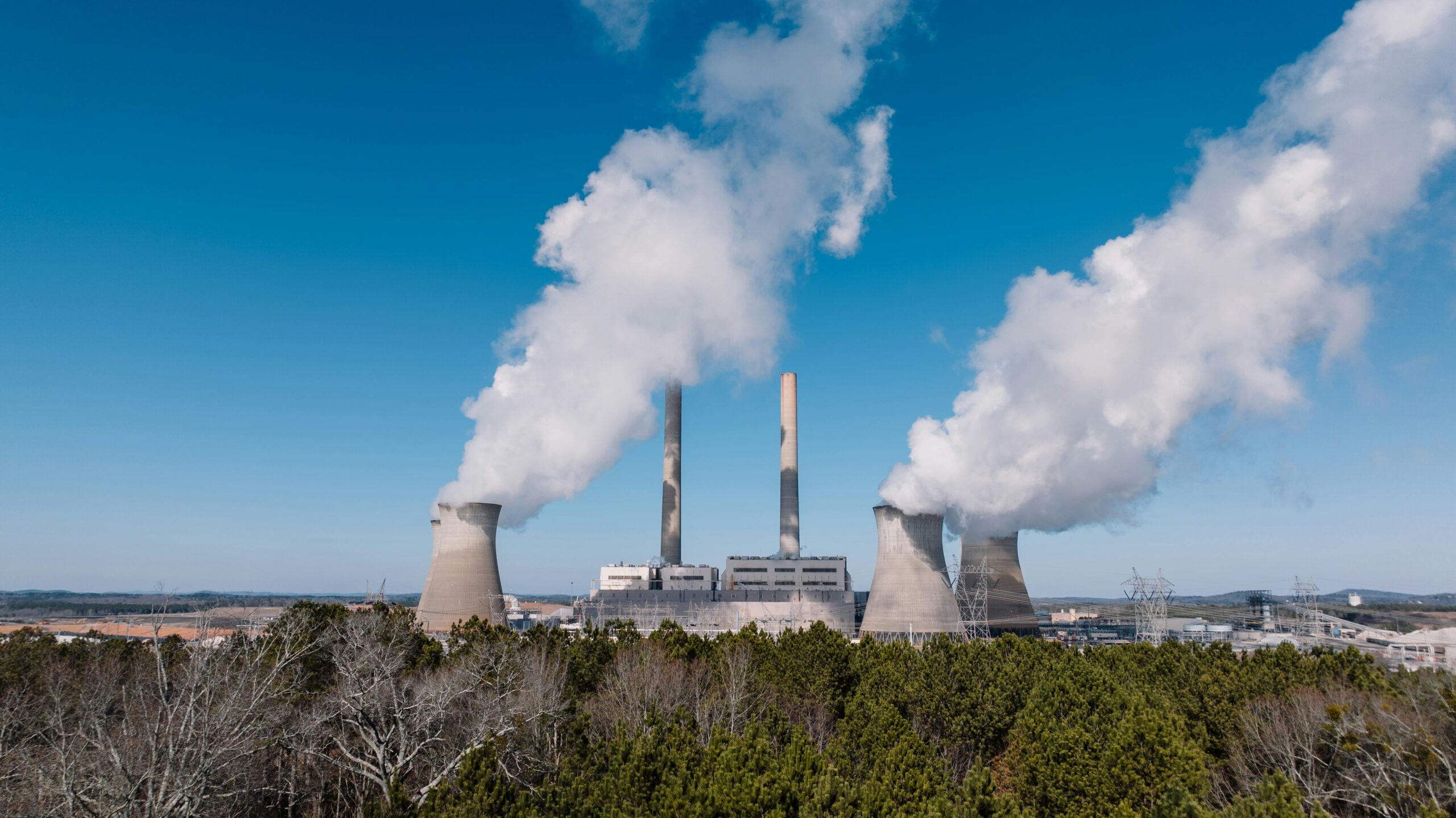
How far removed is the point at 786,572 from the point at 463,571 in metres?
28.7

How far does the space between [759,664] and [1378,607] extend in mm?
140081

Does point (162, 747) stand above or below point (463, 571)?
below

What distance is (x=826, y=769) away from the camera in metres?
13.5

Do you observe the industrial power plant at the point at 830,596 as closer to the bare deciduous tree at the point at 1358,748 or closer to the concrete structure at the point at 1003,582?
the concrete structure at the point at 1003,582

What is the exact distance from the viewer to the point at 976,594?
52.2m

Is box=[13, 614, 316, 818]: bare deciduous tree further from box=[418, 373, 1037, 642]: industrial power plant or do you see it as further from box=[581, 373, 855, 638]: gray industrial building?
box=[581, 373, 855, 638]: gray industrial building

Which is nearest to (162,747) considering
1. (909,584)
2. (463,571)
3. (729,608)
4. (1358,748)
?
(1358,748)

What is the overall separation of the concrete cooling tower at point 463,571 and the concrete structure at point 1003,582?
3215cm

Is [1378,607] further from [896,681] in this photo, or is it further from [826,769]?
[826,769]

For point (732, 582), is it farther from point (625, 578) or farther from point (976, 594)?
point (976, 594)

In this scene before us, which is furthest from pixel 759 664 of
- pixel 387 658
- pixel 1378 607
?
pixel 1378 607

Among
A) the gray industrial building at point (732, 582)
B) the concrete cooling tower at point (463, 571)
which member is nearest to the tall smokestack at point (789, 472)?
the gray industrial building at point (732, 582)

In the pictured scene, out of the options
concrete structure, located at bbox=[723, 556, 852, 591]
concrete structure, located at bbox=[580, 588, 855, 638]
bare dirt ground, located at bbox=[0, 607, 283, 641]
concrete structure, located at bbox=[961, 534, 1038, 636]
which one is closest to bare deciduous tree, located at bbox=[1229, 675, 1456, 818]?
bare dirt ground, located at bbox=[0, 607, 283, 641]

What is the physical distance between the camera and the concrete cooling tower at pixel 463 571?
43.3m
